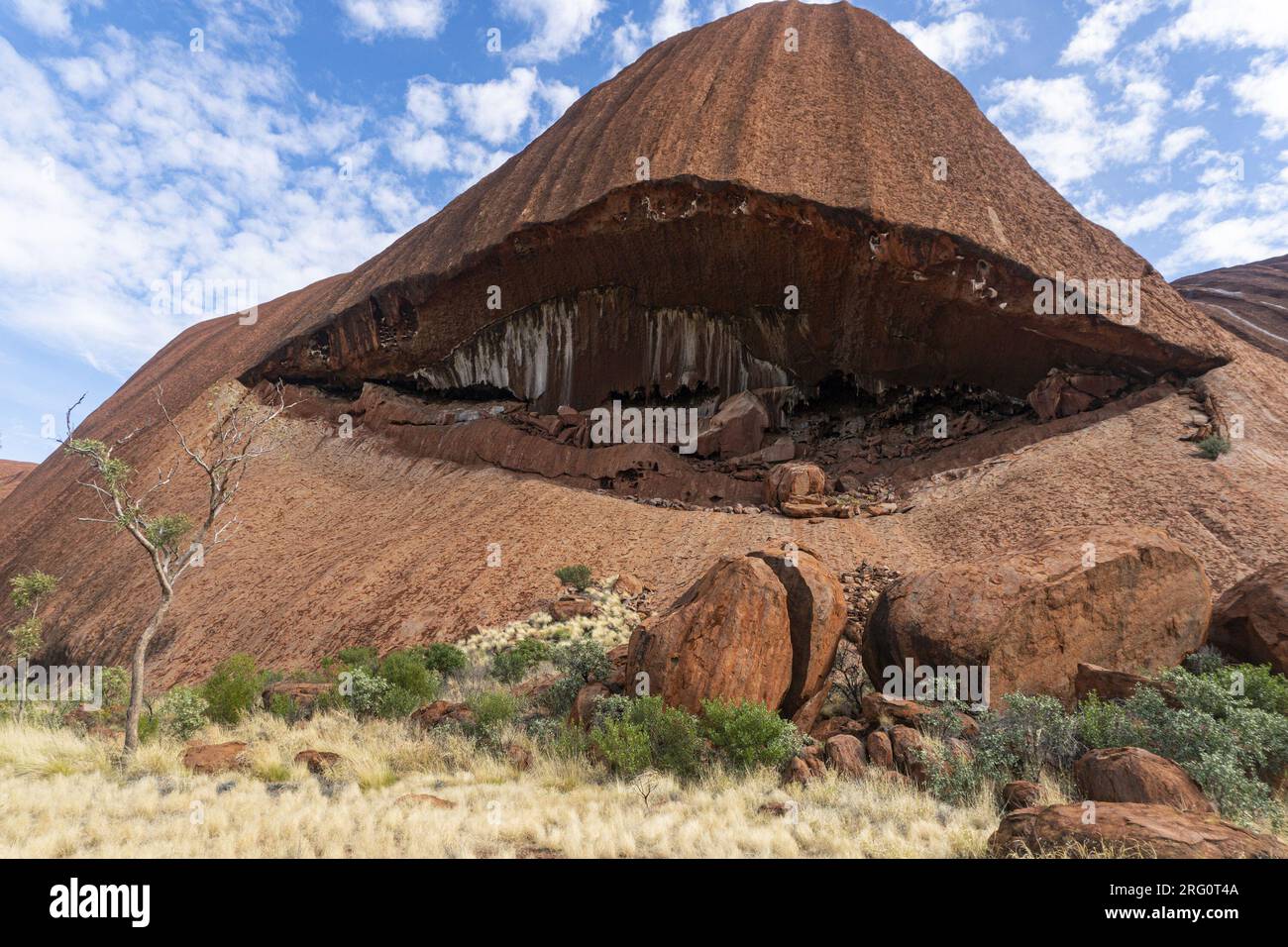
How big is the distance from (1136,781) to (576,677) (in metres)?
6.78

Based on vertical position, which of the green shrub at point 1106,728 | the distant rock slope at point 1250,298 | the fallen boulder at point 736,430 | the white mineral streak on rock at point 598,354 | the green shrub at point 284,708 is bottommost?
the green shrub at point 284,708

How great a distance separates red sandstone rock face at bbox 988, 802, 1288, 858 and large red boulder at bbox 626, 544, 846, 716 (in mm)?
3517

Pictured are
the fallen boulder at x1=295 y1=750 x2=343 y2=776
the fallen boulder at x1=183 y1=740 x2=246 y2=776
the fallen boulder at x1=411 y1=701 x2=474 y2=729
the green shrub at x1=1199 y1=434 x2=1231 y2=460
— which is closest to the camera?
the fallen boulder at x1=295 y1=750 x2=343 y2=776

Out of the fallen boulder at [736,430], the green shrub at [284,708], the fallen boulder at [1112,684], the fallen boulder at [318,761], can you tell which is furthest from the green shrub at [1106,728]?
the fallen boulder at [736,430]

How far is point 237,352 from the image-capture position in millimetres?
29703

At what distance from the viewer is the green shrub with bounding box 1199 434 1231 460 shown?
15102 mm

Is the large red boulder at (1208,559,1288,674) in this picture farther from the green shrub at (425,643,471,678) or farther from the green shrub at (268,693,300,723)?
the green shrub at (268,693,300,723)

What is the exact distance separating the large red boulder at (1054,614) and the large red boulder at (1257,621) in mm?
469

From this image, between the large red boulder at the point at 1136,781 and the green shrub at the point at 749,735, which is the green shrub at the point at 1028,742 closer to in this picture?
the large red boulder at the point at 1136,781

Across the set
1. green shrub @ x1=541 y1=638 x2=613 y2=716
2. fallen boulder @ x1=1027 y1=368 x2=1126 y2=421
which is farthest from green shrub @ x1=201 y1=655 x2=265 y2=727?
fallen boulder @ x1=1027 y1=368 x2=1126 y2=421

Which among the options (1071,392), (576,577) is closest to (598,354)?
(576,577)

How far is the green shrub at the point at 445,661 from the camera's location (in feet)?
41.7

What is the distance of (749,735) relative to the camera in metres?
6.91
